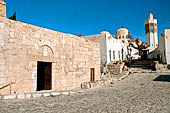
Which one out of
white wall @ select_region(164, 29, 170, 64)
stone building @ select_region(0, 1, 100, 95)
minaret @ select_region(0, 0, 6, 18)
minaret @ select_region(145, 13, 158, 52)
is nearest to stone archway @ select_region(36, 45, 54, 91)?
stone building @ select_region(0, 1, 100, 95)

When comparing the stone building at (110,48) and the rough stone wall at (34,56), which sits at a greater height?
the stone building at (110,48)

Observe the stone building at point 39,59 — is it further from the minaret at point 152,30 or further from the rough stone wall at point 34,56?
the minaret at point 152,30

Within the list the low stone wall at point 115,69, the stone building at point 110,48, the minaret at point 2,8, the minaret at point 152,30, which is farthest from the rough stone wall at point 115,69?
the minaret at point 152,30

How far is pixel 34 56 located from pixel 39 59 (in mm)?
308

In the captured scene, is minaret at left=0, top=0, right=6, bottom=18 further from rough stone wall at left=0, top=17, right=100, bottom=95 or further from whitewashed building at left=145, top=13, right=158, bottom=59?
whitewashed building at left=145, top=13, right=158, bottom=59

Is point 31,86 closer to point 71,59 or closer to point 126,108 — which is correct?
point 71,59

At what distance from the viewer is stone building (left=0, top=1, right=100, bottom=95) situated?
5.97 metres

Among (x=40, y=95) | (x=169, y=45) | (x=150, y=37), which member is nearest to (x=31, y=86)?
(x=40, y=95)

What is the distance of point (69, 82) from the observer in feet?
28.7

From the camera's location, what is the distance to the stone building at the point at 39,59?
5.97 m

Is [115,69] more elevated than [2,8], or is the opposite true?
[2,8]

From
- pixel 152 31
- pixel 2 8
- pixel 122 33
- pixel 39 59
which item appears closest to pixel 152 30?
pixel 152 31

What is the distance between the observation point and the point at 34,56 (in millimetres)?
6926

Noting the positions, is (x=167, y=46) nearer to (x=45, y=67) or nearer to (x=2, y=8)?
(x=45, y=67)
